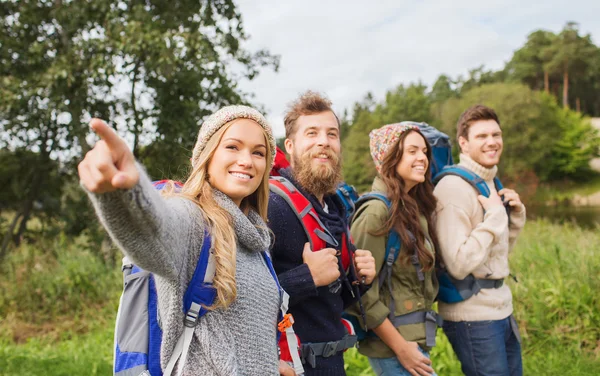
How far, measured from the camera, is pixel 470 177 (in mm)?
2951

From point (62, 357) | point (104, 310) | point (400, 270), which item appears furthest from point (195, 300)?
point (104, 310)

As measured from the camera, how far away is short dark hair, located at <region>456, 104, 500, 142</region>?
10.2 feet

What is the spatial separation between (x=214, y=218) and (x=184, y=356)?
0.41 metres

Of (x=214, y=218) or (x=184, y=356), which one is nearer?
(x=184, y=356)

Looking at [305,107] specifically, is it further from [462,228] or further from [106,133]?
[106,133]

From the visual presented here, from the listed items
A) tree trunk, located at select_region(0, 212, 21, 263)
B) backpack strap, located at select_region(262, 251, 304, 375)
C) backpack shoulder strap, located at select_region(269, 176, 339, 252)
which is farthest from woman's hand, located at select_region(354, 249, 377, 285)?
tree trunk, located at select_region(0, 212, 21, 263)

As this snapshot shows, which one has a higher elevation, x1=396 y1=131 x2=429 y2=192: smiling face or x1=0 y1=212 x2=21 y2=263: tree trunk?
x1=396 y1=131 x2=429 y2=192: smiling face

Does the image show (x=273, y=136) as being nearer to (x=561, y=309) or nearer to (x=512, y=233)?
(x=512, y=233)

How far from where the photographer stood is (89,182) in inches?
41.3

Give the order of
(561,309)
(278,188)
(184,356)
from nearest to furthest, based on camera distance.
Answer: (184,356) < (278,188) < (561,309)

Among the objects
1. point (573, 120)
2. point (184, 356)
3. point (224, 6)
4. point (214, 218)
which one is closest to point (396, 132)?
point (214, 218)

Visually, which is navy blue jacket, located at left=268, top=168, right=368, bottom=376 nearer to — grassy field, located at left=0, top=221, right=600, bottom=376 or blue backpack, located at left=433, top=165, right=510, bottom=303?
blue backpack, located at left=433, top=165, right=510, bottom=303

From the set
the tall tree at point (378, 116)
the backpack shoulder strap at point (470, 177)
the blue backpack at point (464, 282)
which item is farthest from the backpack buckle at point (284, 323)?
the tall tree at point (378, 116)

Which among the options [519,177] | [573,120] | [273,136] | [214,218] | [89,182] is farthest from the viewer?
[573,120]
